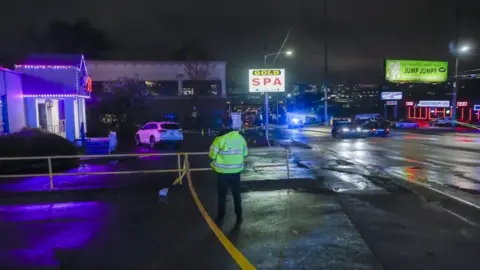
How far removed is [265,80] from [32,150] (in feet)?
37.0

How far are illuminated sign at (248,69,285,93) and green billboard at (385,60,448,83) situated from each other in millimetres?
37879

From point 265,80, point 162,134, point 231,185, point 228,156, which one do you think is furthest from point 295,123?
point 228,156

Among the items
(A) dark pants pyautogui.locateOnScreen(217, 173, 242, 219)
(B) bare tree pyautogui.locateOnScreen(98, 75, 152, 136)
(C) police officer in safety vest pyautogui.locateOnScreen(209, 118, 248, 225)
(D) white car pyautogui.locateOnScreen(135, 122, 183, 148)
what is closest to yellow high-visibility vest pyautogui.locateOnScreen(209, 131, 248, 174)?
(C) police officer in safety vest pyautogui.locateOnScreen(209, 118, 248, 225)

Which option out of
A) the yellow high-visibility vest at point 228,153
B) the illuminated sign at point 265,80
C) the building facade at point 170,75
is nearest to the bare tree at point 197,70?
the building facade at point 170,75

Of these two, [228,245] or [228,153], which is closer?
[228,245]

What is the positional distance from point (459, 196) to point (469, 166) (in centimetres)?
664

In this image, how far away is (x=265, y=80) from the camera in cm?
2214

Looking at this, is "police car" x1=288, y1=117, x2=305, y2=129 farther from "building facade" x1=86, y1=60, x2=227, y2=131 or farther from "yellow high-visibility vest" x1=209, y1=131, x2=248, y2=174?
"yellow high-visibility vest" x1=209, y1=131, x2=248, y2=174

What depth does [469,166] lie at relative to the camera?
51.7 feet

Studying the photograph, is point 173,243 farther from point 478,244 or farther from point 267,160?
point 267,160

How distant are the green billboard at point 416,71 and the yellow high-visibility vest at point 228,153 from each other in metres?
52.6

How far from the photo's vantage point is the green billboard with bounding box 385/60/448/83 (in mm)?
55969

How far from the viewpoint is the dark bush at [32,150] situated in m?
14.6

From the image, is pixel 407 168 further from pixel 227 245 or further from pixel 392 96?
pixel 392 96
